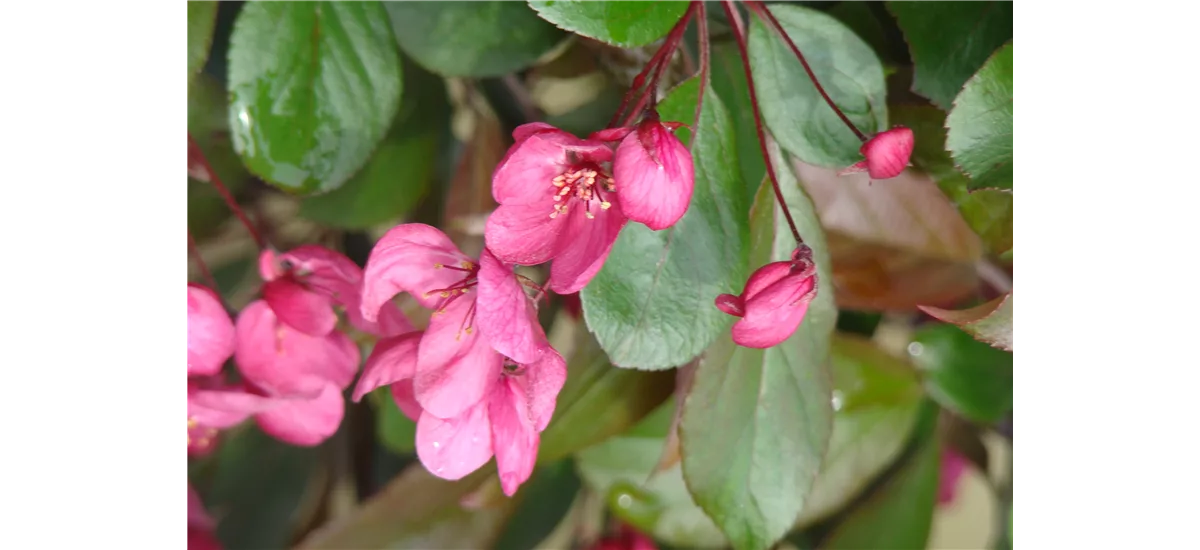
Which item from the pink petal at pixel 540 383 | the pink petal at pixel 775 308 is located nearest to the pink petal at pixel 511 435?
the pink petal at pixel 540 383

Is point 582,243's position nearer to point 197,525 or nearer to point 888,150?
point 888,150

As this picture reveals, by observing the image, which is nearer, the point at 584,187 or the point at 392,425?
the point at 584,187

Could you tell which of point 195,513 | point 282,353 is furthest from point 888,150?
point 195,513

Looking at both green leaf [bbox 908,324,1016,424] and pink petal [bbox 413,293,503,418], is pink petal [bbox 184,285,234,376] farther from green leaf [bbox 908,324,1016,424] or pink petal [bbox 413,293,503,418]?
green leaf [bbox 908,324,1016,424]

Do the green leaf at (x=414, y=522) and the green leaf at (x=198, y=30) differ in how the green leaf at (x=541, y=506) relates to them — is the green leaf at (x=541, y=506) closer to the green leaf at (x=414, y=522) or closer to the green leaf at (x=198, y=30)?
the green leaf at (x=414, y=522)
